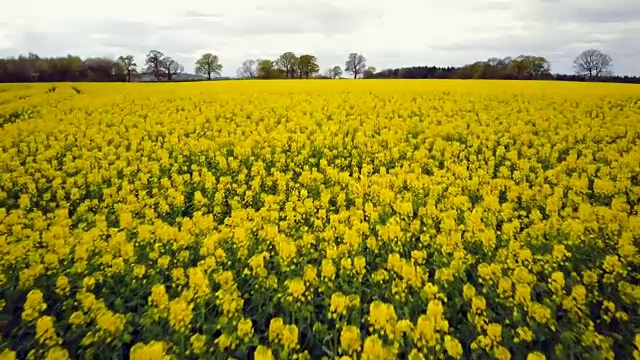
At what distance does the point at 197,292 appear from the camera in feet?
11.7

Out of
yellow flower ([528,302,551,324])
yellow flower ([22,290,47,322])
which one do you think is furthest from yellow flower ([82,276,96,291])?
yellow flower ([528,302,551,324])

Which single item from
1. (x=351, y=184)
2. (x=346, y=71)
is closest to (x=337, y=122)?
(x=351, y=184)

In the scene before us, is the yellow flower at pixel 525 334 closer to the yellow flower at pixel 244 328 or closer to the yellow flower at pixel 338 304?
the yellow flower at pixel 338 304

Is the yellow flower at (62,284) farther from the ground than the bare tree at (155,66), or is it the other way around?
the bare tree at (155,66)

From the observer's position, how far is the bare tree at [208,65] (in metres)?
35.8

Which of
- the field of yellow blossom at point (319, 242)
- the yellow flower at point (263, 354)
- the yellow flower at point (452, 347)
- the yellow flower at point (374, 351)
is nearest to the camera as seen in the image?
the yellow flower at point (263, 354)

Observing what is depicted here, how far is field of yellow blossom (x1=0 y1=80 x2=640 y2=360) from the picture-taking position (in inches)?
127

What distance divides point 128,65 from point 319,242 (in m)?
19.6

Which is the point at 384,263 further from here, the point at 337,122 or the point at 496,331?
the point at 337,122

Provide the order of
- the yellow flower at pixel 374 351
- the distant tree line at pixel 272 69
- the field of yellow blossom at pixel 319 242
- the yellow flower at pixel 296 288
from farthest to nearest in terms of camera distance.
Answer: the distant tree line at pixel 272 69 < the yellow flower at pixel 296 288 < the field of yellow blossom at pixel 319 242 < the yellow flower at pixel 374 351

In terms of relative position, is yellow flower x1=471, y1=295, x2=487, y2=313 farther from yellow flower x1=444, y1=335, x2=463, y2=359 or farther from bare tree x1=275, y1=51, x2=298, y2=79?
bare tree x1=275, y1=51, x2=298, y2=79

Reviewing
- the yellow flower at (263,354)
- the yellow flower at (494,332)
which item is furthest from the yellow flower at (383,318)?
the yellow flower at (263,354)

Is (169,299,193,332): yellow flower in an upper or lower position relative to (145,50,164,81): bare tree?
lower

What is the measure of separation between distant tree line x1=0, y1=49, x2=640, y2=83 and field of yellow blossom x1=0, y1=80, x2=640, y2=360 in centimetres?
825
